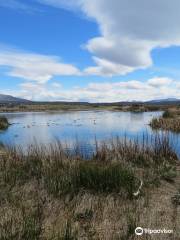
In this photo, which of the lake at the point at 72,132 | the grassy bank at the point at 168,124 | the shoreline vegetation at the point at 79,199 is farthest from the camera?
the grassy bank at the point at 168,124

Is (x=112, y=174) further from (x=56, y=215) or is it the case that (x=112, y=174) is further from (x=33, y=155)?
(x=33, y=155)

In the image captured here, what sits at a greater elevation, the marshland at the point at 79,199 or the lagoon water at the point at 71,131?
the marshland at the point at 79,199

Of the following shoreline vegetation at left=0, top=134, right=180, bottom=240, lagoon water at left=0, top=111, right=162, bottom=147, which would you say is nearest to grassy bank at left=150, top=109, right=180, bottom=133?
lagoon water at left=0, top=111, right=162, bottom=147

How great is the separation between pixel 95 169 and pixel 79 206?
7.20 ft

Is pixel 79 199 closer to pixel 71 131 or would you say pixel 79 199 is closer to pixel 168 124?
pixel 71 131

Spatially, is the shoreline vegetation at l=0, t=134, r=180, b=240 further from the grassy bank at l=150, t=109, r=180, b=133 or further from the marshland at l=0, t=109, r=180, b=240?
the grassy bank at l=150, t=109, r=180, b=133

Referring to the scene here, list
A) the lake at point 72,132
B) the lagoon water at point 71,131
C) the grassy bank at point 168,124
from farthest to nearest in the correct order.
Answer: the grassy bank at point 168,124
the lagoon water at point 71,131
the lake at point 72,132

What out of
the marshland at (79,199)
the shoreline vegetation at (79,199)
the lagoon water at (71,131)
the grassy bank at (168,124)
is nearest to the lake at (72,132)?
the lagoon water at (71,131)

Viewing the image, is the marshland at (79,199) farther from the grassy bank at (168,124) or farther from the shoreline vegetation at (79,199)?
the grassy bank at (168,124)

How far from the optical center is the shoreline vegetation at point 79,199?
255 inches

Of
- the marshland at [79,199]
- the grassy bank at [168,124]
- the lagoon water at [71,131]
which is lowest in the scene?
the lagoon water at [71,131]

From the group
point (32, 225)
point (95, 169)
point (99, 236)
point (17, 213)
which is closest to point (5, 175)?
point (95, 169)

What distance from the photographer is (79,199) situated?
329 inches

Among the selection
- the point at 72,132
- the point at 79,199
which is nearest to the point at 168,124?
the point at 72,132
